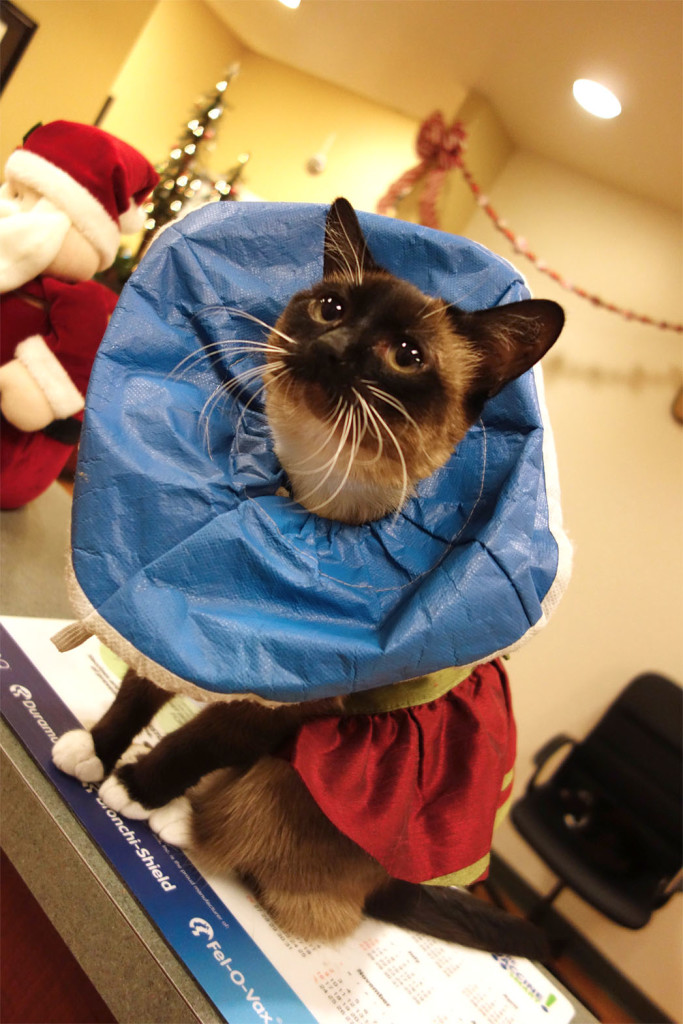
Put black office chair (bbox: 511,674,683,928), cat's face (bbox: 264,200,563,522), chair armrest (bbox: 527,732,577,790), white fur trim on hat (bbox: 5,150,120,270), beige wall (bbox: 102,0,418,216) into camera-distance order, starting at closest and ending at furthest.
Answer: cat's face (bbox: 264,200,563,522), beige wall (bbox: 102,0,418,216), white fur trim on hat (bbox: 5,150,120,270), black office chair (bbox: 511,674,683,928), chair armrest (bbox: 527,732,577,790)

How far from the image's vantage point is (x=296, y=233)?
72 cm

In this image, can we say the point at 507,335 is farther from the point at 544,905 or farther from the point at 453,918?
the point at 544,905

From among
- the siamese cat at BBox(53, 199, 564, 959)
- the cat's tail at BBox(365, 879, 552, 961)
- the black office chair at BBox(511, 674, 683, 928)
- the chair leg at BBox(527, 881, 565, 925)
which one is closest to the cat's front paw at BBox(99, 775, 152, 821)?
the siamese cat at BBox(53, 199, 564, 959)

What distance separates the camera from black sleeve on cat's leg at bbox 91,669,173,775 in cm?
79

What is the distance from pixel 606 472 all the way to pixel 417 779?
1.08 meters

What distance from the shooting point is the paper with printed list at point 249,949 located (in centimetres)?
69

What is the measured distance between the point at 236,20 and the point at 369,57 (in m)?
0.15

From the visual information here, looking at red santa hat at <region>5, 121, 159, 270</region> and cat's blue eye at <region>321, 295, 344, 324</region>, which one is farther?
red santa hat at <region>5, 121, 159, 270</region>

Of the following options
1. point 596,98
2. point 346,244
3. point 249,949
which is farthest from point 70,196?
point 249,949

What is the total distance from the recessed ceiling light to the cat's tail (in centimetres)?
98

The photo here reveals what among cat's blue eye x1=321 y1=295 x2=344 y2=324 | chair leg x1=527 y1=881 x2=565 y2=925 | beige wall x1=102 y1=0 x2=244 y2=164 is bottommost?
chair leg x1=527 y1=881 x2=565 y2=925

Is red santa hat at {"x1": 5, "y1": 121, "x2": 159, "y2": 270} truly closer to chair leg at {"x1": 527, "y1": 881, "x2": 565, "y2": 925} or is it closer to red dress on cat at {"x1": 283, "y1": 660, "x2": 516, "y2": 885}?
red dress on cat at {"x1": 283, "y1": 660, "x2": 516, "y2": 885}

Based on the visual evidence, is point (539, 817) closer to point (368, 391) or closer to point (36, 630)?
point (36, 630)

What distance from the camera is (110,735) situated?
0.79 metres
